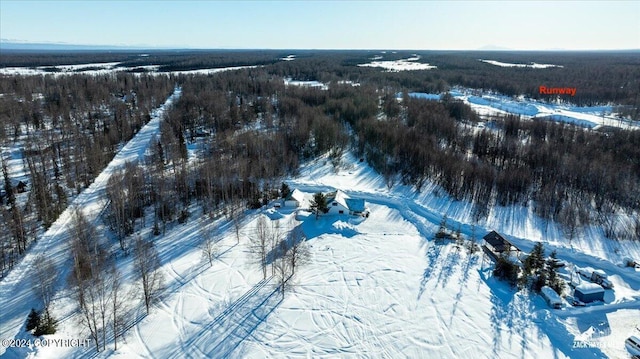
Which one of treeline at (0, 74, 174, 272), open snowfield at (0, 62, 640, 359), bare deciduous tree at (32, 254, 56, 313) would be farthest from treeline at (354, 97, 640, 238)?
treeline at (0, 74, 174, 272)

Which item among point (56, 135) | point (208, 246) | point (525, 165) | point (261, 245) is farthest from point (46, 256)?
point (525, 165)

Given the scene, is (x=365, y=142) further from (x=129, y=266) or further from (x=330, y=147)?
(x=129, y=266)

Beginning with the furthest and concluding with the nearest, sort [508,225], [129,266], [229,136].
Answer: [229,136]
[508,225]
[129,266]

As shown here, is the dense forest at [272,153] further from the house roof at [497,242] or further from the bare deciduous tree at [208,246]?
the house roof at [497,242]

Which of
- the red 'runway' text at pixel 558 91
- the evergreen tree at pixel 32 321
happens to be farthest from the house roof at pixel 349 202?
the red 'runway' text at pixel 558 91

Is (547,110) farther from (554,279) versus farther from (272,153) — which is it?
(554,279)

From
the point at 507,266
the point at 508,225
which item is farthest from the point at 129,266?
the point at 508,225

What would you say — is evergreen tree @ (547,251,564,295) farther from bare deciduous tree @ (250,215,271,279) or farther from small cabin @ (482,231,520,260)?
bare deciduous tree @ (250,215,271,279)
